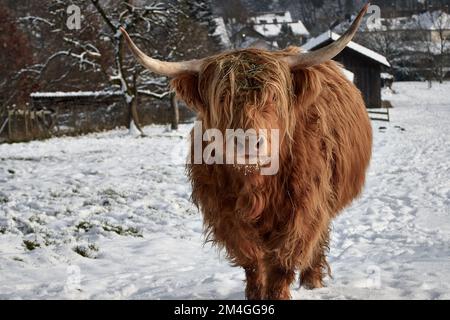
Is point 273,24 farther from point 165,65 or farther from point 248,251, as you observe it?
point 248,251

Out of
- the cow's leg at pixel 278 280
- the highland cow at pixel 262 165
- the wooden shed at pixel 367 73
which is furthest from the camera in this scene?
the wooden shed at pixel 367 73

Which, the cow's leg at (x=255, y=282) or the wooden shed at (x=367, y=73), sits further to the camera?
the wooden shed at (x=367, y=73)

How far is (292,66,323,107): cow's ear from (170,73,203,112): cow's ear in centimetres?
62

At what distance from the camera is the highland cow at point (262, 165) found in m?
2.94

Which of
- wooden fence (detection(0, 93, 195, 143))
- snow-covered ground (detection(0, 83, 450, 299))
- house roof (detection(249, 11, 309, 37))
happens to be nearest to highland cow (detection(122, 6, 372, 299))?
snow-covered ground (detection(0, 83, 450, 299))

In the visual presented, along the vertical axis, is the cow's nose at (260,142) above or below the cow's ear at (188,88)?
below

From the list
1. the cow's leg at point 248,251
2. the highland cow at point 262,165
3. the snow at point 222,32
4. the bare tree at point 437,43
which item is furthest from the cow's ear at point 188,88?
the bare tree at point 437,43

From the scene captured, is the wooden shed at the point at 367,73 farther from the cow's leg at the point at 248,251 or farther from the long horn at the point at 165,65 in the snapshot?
the cow's leg at the point at 248,251

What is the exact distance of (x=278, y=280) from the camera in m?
3.19

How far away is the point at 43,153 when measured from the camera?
41.5 feet

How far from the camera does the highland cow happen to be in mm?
2941

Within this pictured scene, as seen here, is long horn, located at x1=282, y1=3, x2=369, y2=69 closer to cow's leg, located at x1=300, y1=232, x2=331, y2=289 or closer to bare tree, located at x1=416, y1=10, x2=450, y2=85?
cow's leg, located at x1=300, y1=232, x2=331, y2=289

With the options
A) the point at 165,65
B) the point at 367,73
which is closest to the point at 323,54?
the point at 165,65
